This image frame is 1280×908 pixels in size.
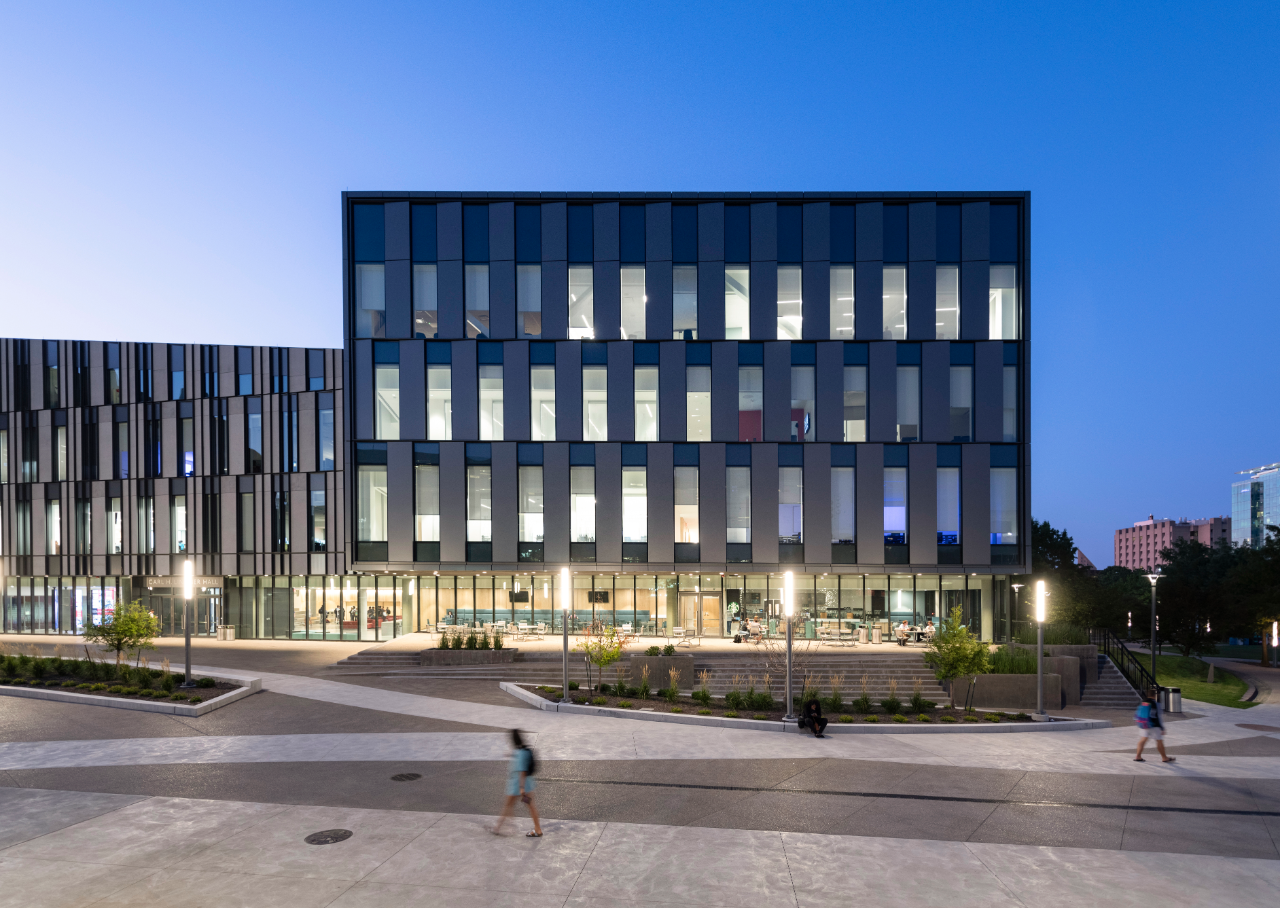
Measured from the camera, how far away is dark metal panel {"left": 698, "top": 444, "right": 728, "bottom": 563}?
34719mm

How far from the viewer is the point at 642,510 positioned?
35156mm

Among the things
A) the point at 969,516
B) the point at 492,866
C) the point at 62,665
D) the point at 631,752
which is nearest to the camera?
the point at 492,866

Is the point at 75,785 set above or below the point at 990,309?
below

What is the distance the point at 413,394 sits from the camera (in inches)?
1394

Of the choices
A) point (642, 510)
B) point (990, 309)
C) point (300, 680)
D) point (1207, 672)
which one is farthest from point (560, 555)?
point (1207, 672)

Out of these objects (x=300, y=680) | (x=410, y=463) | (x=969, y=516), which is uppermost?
(x=410, y=463)

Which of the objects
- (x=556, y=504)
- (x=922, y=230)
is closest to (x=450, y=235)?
(x=556, y=504)

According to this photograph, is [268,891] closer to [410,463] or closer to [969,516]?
[410,463]

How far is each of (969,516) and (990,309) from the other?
9861mm

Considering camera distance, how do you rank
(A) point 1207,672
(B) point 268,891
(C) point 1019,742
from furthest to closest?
(A) point 1207,672, (C) point 1019,742, (B) point 268,891

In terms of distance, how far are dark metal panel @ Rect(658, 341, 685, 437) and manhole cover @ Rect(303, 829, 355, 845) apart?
24382 mm

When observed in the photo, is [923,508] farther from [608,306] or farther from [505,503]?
[505,503]

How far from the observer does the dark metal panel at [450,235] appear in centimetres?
3578

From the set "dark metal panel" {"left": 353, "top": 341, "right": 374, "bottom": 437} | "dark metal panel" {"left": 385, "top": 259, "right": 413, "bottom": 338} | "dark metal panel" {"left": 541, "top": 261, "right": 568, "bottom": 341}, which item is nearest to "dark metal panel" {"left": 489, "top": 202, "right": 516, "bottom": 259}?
"dark metal panel" {"left": 541, "top": 261, "right": 568, "bottom": 341}
